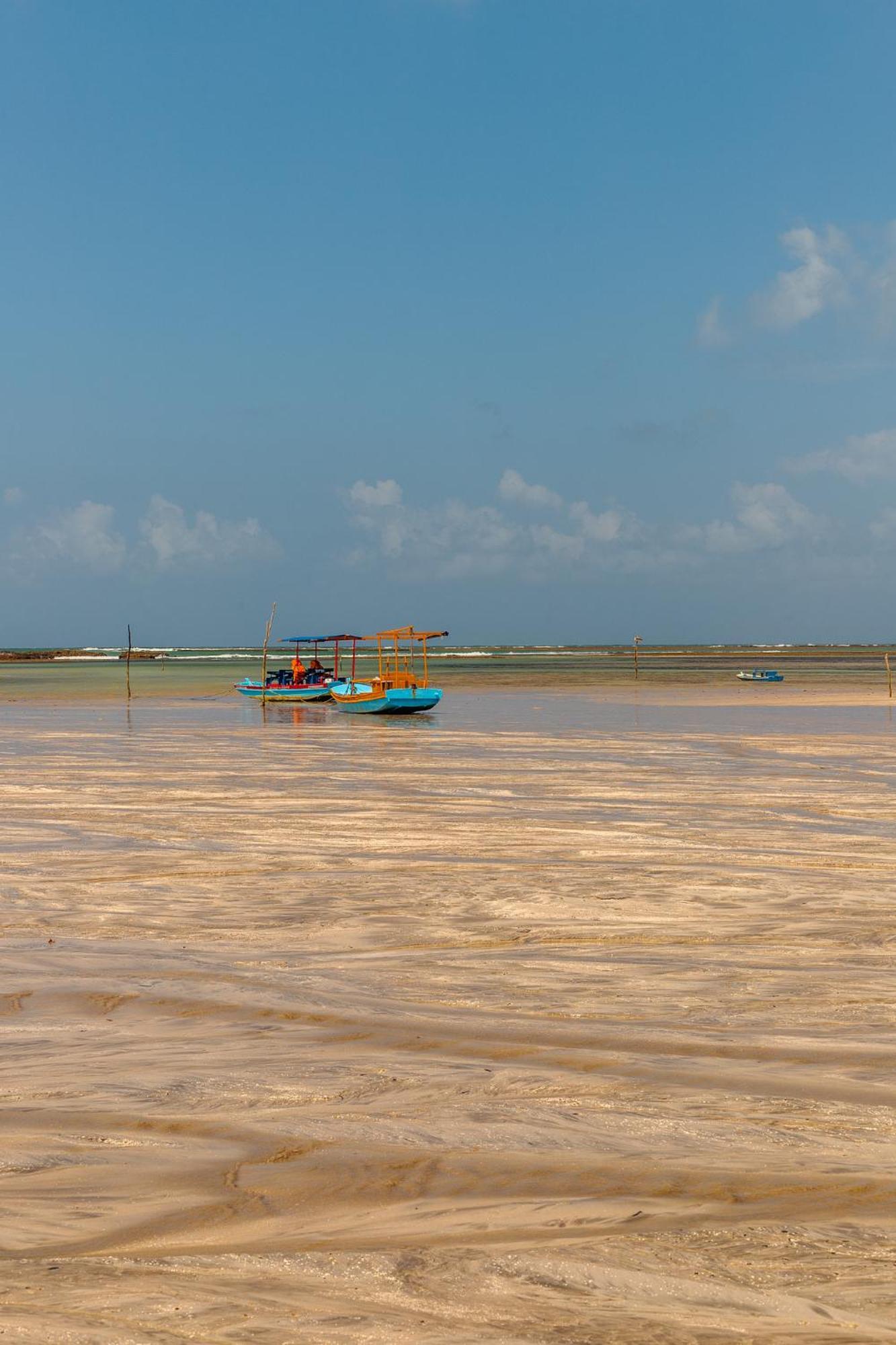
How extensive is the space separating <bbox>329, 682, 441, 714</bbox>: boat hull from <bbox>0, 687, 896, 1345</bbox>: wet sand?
27.1 meters

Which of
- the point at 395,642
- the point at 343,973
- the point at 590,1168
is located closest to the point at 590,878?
the point at 343,973

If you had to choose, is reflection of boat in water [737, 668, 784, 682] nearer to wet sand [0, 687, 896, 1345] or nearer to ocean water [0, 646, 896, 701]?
ocean water [0, 646, 896, 701]

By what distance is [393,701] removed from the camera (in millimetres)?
42125

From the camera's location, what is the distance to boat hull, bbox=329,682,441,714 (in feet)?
138

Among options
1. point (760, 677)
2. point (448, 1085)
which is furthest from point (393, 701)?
point (760, 677)

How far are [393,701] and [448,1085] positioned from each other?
3642cm

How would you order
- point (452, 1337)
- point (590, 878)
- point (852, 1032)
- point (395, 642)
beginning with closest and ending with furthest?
point (452, 1337) < point (852, 1032) < point (590, 878) < point (395, 642)

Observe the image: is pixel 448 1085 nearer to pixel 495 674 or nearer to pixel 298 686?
pixel 298 686

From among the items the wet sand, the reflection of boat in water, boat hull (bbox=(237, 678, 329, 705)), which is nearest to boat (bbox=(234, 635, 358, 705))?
boat hull (bbox=(237, 678, 329, 705))

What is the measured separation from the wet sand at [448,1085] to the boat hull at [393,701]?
27059 millimetres

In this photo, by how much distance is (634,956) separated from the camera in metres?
8.47

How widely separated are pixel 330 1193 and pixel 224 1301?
84cm

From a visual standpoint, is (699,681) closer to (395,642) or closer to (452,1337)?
(395,642)

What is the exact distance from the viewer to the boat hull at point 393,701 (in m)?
42.0
